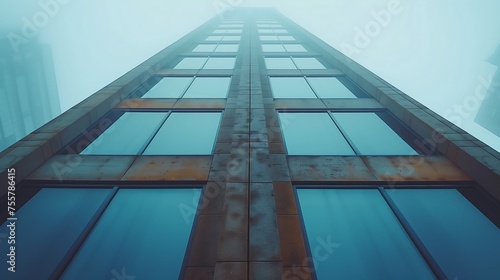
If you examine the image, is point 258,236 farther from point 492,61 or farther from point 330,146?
point 492,61

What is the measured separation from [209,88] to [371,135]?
28.3 ft

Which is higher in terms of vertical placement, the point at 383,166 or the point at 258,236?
the point at 383,166

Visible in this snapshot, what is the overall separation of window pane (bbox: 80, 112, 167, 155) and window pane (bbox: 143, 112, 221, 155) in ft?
1.35

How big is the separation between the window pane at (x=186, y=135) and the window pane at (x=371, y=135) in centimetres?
528

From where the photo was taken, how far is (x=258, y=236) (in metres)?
5.77

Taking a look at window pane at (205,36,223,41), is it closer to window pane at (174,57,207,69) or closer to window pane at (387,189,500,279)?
window pane at (174,57,207,69)

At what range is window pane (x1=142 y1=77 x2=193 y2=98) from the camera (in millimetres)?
14102

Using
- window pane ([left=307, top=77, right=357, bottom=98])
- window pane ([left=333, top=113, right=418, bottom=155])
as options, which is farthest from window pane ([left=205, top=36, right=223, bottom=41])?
window pane ([left=333, top=113, right=418, bottom=155])

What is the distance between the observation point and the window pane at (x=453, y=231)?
222 inches

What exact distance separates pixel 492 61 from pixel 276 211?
99.3m

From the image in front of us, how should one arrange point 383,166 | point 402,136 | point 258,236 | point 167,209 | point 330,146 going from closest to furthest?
point 258,236 < point 167,209 < point 383,166 < point 330,146 < point 402,136

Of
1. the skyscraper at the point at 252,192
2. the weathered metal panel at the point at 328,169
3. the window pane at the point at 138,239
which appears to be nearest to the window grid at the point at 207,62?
the skyscraper at the point at 252,192

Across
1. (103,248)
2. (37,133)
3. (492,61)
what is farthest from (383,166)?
(492,61)

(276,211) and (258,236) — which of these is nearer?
(258,236)
